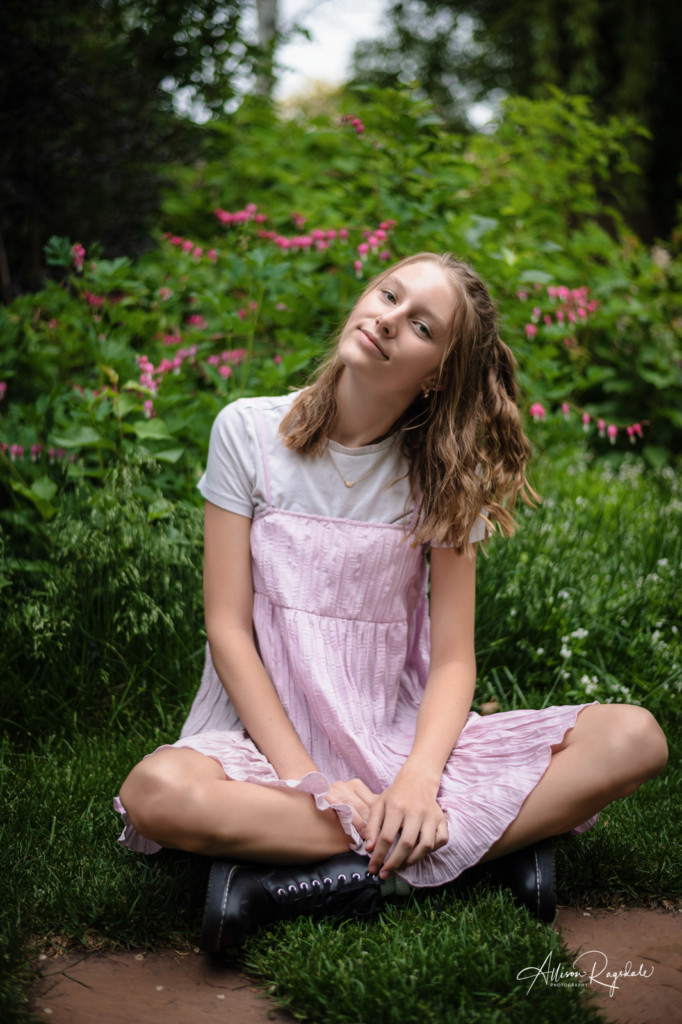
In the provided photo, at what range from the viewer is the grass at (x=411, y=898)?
1563 mm

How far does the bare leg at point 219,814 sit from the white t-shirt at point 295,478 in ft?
2.01

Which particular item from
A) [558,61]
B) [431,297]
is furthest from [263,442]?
[558,61]

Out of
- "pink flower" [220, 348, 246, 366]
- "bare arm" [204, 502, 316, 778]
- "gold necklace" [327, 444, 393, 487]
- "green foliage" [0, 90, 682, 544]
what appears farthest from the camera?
"pink flower" [220, 348, 246, 366]

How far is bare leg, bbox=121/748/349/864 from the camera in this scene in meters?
1.67

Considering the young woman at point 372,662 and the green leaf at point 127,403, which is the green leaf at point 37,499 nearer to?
the green leaf at point 127,403

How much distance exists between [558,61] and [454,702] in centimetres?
→ 779

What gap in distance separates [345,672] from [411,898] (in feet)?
1.63

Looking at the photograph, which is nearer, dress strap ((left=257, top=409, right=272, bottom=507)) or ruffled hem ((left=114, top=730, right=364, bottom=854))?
ruffled hem ((left=114, top=730, right=364, bottom=854))

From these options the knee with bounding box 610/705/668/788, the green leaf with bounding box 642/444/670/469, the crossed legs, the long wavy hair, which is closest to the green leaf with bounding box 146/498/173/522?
the long wavy hair

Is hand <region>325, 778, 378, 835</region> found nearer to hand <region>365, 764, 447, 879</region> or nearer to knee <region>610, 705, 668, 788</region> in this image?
hand <region>365, 764, 447, 879</region>

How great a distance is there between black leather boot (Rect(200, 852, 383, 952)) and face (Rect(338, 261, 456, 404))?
105 cm

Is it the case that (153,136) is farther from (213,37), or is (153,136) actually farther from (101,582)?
(101,582)

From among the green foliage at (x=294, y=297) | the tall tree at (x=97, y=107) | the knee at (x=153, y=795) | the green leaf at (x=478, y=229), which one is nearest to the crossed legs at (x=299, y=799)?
the knee at (x=153, y=795)

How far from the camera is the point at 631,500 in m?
3.57
